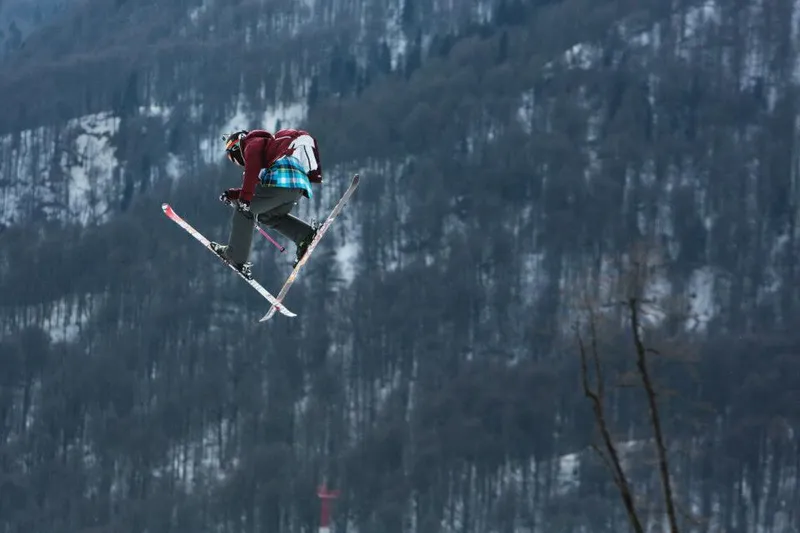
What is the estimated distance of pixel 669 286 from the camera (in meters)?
193

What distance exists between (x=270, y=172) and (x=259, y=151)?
380 mm

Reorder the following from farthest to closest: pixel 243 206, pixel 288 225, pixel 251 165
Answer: pixel 288 225
pixel 243 206
pixel 251 165

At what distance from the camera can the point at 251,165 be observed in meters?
16.2

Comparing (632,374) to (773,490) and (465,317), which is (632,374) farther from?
(465,317)

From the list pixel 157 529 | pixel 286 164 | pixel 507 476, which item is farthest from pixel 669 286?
pixel 286 164

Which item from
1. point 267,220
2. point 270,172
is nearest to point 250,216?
point 267,220

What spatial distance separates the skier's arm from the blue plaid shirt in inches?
8.0

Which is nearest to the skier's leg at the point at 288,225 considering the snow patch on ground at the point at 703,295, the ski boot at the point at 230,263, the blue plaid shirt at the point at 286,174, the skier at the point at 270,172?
the skier at the point at 270,172

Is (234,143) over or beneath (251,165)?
over

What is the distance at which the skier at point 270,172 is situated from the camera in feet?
53.3

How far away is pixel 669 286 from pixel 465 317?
25640mm

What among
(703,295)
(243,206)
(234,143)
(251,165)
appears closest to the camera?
(251,165)

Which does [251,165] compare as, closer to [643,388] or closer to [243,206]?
[243,206]

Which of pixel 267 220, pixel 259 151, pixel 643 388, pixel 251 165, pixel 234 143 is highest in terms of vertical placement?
pixel 234 143
